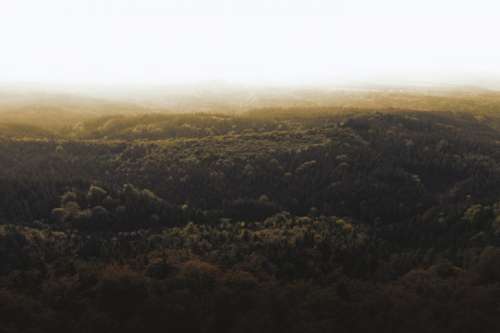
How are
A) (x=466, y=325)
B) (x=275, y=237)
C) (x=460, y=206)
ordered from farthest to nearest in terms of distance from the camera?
1. (x=460, y=206)
2. (x=275, y=237)
3. (x=466, y=325)

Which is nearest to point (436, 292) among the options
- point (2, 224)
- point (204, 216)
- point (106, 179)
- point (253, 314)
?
point (253, 314)

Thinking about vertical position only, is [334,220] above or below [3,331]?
below

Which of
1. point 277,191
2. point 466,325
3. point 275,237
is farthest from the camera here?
point 277,191

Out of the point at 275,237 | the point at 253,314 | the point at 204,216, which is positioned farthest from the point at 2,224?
the point at 253,314

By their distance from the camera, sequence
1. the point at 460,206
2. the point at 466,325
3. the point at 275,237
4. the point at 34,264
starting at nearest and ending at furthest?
the point at 466,325, the point at 34,264, the point at 275,237, the point at 460,206

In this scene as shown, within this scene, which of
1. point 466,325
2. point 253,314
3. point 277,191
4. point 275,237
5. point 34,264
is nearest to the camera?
point 466,325

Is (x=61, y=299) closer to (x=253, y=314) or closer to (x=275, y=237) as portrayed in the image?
(x=253, y=314)

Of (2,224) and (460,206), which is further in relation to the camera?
(460,206)

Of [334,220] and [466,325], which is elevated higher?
[466,325]

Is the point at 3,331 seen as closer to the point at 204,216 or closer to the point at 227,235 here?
the point at 227,235
